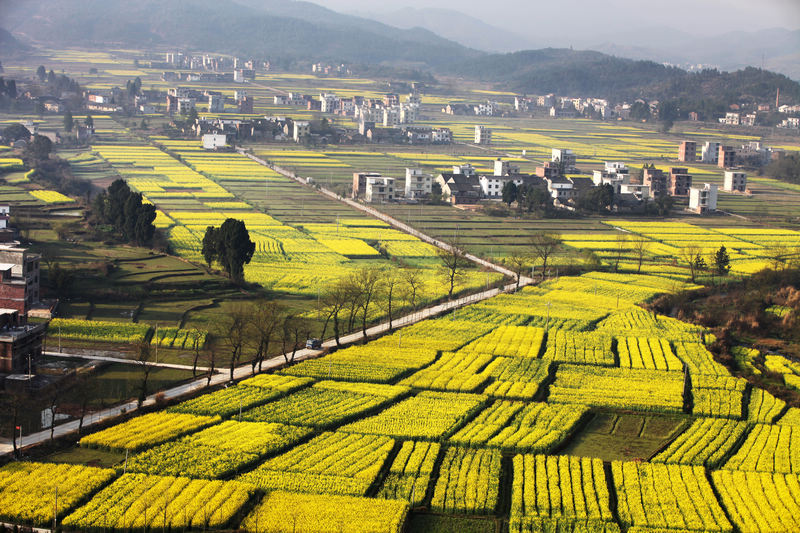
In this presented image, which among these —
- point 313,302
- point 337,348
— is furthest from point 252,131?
point 337,348

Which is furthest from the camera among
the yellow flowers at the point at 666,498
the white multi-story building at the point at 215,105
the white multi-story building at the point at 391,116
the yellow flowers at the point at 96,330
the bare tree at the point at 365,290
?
the white multi-story building at the point at 391,116

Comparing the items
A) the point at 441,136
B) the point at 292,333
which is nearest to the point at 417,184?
the point at 292,333

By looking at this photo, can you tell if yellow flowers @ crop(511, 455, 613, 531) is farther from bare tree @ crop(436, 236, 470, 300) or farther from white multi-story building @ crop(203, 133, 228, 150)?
white multi-story building @ crop(203, 133, 228, 150)

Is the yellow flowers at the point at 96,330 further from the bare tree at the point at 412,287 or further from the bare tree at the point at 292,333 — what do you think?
the bare tree at the point at 412,287

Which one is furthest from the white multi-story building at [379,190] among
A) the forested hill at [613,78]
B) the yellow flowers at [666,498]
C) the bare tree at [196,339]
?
the forested hill at [613,78]

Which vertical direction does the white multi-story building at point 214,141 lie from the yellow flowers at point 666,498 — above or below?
above

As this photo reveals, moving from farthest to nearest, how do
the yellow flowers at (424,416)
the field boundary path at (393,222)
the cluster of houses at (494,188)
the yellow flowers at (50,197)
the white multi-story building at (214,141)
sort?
1. the white multi-story building at (214,141)
2. the cluster of houses at (494,188)
3. the yellow flowers at (50,197)
4. the field boundary path at (393,222)
5. the yellow flowers at (424,416)

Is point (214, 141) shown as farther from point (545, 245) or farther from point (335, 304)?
point (335, 304)

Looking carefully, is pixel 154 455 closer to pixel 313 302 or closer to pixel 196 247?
pixel 313 302
